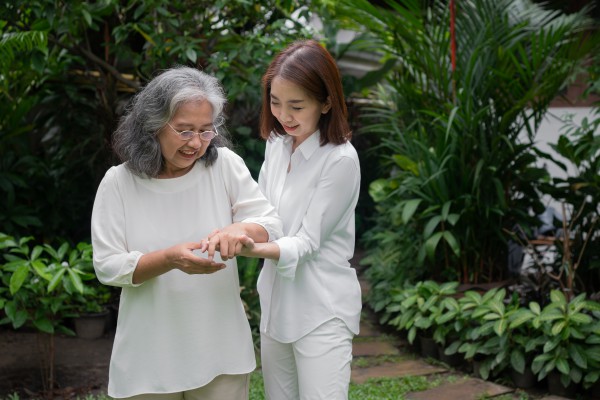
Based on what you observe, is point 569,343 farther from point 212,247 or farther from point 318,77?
point 212,247

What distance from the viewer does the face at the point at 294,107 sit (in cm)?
249

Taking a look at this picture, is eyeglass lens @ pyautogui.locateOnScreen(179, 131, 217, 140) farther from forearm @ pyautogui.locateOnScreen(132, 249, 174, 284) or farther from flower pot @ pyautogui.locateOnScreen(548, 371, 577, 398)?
flower pot @ pyautogui.locateOnScreen(548, 371, 577, 398)

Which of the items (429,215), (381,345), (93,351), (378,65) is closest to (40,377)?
(93,351)

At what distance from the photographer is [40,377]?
4.67m

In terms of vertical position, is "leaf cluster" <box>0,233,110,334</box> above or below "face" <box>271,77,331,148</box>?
below

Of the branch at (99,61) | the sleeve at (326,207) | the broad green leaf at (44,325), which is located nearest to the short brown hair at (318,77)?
the sleeve at (326,207)

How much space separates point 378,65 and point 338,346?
700 centimetres

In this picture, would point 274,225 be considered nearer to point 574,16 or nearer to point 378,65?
point 574,16

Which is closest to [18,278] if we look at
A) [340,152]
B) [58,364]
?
[58,364]

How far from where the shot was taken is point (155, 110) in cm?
228

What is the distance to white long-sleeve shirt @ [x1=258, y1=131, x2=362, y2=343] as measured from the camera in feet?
8.29

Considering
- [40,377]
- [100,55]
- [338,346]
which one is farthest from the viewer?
[100,55]

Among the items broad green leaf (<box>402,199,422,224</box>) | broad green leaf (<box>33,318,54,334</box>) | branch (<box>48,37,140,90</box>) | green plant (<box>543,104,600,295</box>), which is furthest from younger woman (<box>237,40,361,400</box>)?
branch (<box>48,37,140,90</box>)

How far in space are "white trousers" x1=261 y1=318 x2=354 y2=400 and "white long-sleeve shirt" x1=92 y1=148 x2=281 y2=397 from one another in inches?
9.4
